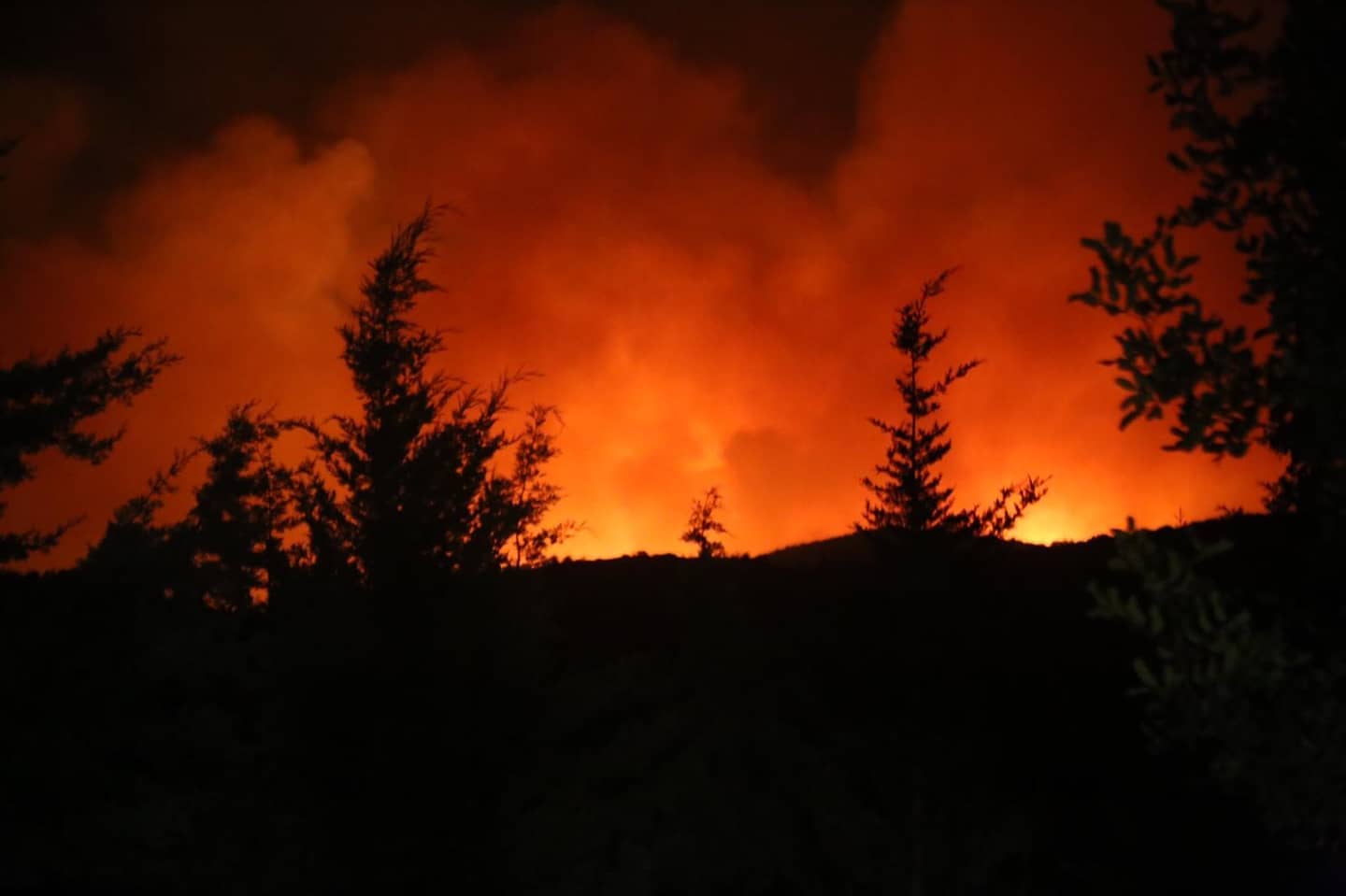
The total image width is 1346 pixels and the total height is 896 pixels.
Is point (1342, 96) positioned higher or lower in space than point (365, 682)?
higher

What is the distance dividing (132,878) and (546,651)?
576 centimetres

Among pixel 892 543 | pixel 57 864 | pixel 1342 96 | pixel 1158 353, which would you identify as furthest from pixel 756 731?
pixel 892 543

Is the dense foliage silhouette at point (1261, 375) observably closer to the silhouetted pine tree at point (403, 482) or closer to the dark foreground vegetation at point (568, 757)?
the dark foreground vegetation at point (568, 757)

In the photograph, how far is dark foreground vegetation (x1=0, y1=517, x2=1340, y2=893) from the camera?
802 cm

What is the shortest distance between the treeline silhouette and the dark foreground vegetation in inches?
1.6

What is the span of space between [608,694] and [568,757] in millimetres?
643

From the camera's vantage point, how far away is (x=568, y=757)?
874 centimetres

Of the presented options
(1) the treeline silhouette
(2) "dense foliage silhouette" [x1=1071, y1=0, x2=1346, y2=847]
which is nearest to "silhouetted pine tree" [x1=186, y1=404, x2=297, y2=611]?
(1) the treeline silhouette

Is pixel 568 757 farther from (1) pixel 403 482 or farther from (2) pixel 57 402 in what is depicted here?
(2) pixel 57 402

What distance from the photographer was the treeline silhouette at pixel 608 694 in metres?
4.78

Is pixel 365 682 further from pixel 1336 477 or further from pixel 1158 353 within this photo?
pixel 1336 477

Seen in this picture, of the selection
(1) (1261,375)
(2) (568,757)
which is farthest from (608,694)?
(1) (1261,375)

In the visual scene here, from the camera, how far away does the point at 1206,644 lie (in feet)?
15.4

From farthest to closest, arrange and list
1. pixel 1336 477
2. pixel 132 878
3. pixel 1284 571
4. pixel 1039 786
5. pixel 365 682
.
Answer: pixel 1284 571 < pixel 1039 786 < pixel 132 878 < pixel 365 682 < pixel 1336 477
